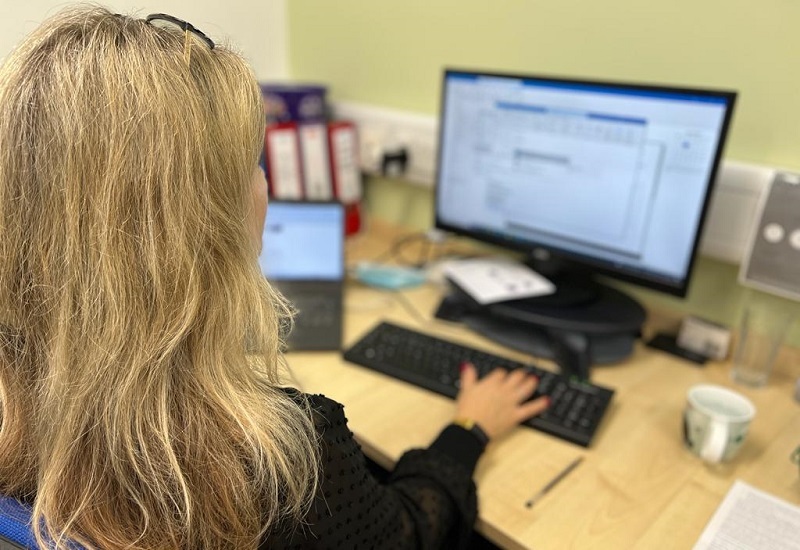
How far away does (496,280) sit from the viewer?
132cm

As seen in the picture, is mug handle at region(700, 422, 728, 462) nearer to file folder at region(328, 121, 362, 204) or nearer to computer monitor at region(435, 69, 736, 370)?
computer monitor at region(435, 69, 736, 370)

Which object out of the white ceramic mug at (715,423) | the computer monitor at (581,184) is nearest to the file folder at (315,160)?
the computer monitor at (581,184)

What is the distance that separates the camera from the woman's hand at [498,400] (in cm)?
97

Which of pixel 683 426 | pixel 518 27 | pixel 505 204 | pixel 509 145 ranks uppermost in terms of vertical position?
pixel 518 27

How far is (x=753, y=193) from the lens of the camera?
114 cm

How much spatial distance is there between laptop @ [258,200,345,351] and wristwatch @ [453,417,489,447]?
1.54 ft

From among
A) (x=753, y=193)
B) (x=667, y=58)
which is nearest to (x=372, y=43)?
(x=667, y=58)

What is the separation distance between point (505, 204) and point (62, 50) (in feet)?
2.90

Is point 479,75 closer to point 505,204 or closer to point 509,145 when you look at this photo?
point 509,145

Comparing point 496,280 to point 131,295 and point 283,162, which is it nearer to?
point 283,162

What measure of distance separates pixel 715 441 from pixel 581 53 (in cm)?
78

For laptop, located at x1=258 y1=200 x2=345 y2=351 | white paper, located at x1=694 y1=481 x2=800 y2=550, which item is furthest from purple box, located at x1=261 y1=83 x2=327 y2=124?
white paper, located at x1=694 y1=481 x2=800 y2=550

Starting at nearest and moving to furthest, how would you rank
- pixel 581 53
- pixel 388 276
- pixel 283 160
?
pixel 581 53 → pixel 388 276 → pixel 283 160

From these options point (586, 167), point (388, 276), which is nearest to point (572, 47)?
point (586, 167)
